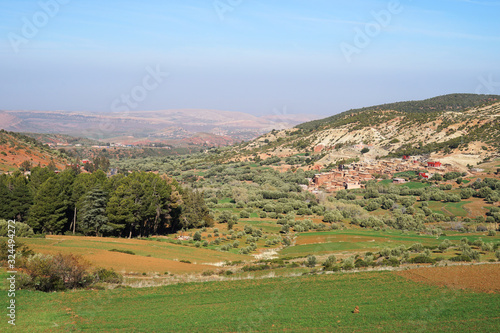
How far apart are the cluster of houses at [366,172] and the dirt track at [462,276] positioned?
42.6 m

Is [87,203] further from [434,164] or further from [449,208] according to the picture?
[434,164]

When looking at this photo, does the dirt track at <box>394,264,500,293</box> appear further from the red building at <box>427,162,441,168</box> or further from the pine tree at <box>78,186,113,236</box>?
the red building at <box>427,162,441,168</box>

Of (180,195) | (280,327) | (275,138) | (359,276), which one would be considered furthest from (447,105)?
(280,327)

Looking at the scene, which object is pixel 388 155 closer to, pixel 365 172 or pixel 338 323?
pixel 365 172

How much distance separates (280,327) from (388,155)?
255 ft

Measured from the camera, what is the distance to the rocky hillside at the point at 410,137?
7669 centimetres

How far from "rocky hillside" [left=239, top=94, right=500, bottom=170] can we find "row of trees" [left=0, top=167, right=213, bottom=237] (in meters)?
55.1

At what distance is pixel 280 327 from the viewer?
1404 cm

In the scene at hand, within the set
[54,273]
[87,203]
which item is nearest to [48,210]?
[87,203]

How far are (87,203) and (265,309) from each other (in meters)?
20.9

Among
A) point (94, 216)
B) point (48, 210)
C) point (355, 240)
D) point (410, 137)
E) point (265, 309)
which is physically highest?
point (410, 137)

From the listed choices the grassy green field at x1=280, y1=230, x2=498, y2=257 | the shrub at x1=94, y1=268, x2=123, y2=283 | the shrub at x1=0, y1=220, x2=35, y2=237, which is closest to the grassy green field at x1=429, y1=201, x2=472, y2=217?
the grassy green field at x1=280, y1=230, x2=498, y2=257

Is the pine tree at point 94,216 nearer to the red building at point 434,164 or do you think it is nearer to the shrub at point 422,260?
the shrub at point 422,260

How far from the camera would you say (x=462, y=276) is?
20109mm
